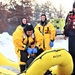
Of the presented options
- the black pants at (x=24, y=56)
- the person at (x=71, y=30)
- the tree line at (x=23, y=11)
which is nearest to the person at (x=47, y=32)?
the tree line at (x=23, y=11)

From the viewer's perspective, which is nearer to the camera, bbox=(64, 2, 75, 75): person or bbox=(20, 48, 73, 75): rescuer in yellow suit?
bbox=(20, 48, 73, 75): rescuer in yellow suit

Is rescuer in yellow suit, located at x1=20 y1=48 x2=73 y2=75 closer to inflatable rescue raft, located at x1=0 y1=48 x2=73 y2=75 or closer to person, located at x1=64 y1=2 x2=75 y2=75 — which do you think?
inflatable rescue raft, located at x1=0 y1=48 x2=73 y2=75

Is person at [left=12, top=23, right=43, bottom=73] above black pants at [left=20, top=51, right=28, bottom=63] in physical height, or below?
above

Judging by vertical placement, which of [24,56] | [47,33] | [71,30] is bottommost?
[47,33]

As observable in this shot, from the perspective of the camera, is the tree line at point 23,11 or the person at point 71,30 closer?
the person at point 71,30

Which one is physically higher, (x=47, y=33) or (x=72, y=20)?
(x=72, y=20)

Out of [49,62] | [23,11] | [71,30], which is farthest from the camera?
[23,11]

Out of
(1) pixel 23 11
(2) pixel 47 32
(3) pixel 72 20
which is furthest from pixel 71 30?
(1) pixel 23 11

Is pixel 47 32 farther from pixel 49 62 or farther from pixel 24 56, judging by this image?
pixel 49 62

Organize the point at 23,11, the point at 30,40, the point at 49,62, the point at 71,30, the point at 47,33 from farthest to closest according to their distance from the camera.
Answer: the point at 23,11, the point at 47,33, the point at 30,40, the point at 71,30, the point at 49,62

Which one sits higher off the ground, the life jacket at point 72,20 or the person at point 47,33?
the life jacket at point 72,20

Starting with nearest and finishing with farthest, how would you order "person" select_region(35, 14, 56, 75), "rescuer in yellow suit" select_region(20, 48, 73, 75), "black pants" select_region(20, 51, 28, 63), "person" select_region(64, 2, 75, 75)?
"rescuer in yellow suit" select_region(20, 48, 73, 75)
"person" select_region(64, 2, 75, 75)
"black pants" select_region(20, 51, 28, 63)
"person" select_region(35, 14, 56, 75)

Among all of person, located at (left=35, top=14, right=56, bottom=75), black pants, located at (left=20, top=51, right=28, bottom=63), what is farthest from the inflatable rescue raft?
person, located at (left=35, top=14, right=56, bottom=75)

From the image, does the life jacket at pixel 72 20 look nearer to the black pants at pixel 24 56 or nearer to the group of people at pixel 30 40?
the group of people at pixel 30 40
